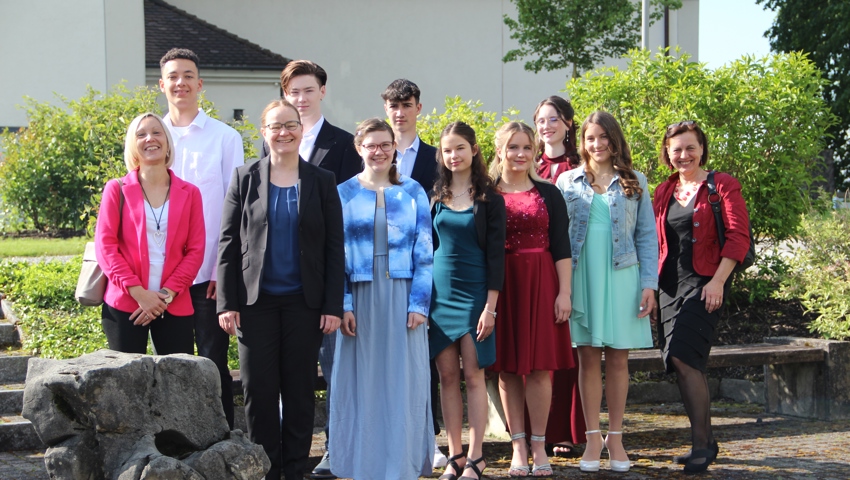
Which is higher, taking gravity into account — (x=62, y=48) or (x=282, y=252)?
(x=62, y=48)

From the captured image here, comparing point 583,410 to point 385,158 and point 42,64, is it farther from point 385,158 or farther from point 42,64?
point 42,64

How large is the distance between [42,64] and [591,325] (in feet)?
52.7

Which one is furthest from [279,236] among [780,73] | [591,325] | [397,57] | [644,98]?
[397,57]

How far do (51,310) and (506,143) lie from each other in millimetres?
4940

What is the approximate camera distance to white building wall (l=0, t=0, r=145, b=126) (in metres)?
18.8

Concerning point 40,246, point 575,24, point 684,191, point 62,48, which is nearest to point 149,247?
point 684,191

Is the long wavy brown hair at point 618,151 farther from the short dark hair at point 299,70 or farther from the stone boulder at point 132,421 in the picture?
the stone boulder at point 132,421

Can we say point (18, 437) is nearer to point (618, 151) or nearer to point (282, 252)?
point (282, 252)

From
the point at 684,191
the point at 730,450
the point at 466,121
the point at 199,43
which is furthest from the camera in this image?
the point at 199,43

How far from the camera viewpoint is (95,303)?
17.2 ft

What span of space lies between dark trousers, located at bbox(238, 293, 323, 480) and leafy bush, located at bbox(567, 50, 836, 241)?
15.7 feet

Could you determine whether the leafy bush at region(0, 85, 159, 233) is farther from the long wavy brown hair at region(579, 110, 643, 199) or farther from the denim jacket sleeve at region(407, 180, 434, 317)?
the long wavy brown hair at region(579, 110, 643, 199)

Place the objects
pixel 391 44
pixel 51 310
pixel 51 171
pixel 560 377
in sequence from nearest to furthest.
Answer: pixel 560 377 < pixel 51 310 < pixel 51 171 < pixel 391 44

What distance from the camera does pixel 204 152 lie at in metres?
5.70
